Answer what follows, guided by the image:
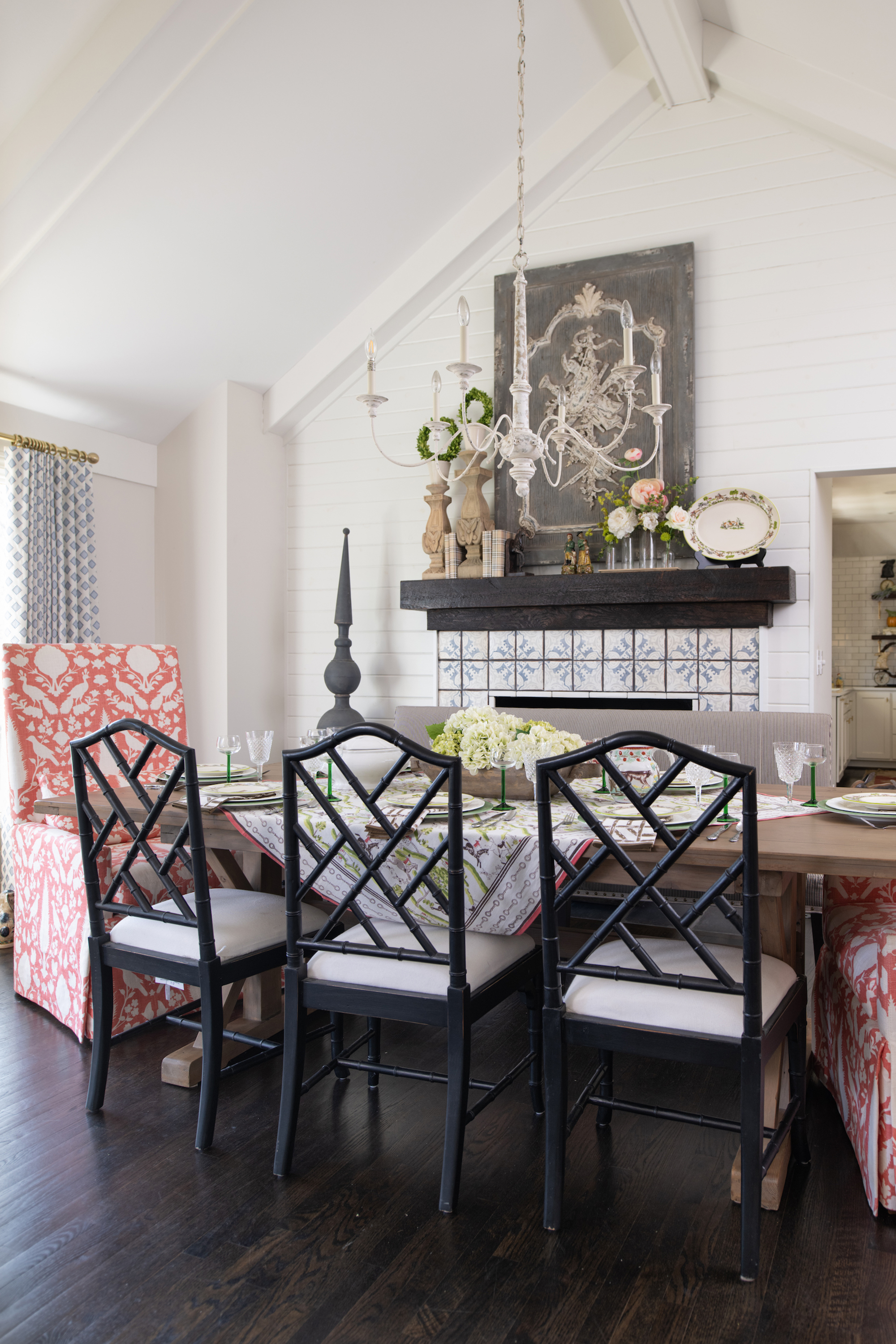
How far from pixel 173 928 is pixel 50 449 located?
2726mm

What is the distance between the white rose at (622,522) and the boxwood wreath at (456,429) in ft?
2.68

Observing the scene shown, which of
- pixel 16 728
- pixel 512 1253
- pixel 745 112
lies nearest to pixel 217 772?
pixel 16 728

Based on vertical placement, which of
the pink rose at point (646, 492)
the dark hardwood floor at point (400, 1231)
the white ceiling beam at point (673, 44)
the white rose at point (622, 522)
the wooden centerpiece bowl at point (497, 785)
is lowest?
the dark hardwood floor at point (400, 1231)

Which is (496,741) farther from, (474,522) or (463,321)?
(474,522)

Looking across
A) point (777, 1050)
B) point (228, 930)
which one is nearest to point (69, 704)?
point (228, 930)

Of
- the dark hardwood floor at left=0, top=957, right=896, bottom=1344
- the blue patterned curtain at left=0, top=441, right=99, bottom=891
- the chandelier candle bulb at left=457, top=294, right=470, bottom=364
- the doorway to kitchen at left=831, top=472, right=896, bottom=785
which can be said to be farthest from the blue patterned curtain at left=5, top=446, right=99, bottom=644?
the doorway to kitchen at left=831, top=472, right=896, bottom=785

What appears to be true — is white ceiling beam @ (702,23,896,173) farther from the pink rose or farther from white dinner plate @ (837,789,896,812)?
white dinner plate @ (837,789,896,812)

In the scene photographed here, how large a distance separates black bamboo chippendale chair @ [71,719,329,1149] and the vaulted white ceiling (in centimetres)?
251


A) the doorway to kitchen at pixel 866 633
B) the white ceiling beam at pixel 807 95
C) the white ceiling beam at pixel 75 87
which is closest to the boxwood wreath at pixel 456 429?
the white ceiling beam at pixel 807 95

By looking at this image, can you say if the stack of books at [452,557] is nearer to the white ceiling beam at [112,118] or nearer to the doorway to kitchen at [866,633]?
the white ceiling beam at [112,118]

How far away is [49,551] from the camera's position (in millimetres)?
4113

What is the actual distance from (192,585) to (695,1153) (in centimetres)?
365

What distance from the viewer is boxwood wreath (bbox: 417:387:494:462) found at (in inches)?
178

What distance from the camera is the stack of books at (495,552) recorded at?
14.4 feet
